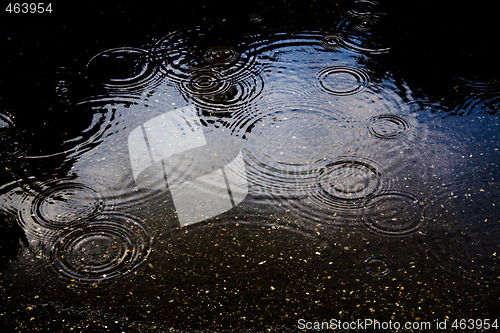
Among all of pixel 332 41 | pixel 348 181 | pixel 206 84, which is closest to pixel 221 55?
pixel 206 84

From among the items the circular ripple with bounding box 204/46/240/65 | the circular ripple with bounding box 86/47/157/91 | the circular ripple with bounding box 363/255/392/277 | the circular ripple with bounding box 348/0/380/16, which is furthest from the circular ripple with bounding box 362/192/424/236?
the circular ripple with bounding box 348/0/380/16

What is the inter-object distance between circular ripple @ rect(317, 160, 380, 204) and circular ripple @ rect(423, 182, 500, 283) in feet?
1.35

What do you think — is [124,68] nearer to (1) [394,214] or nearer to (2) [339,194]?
(2) [339,194]

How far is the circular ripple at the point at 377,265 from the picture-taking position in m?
2.65

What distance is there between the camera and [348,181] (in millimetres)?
3195

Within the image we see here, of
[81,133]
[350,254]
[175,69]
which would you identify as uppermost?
[175,69]

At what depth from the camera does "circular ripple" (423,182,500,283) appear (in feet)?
8.72

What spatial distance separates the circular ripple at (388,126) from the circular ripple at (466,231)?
64 centimetres

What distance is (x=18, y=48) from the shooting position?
4723 mm

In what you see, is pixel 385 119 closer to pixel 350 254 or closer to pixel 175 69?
pixel 350 254

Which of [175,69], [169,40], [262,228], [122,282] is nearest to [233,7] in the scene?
[169,40]

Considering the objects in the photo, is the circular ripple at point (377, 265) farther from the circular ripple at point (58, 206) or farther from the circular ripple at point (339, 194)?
the circular ripple at point (58, 206)

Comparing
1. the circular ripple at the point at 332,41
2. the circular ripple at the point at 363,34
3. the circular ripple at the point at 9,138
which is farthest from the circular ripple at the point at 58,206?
the circular ripple at the point at 363,34

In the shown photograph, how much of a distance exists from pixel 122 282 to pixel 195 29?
9.77ft
